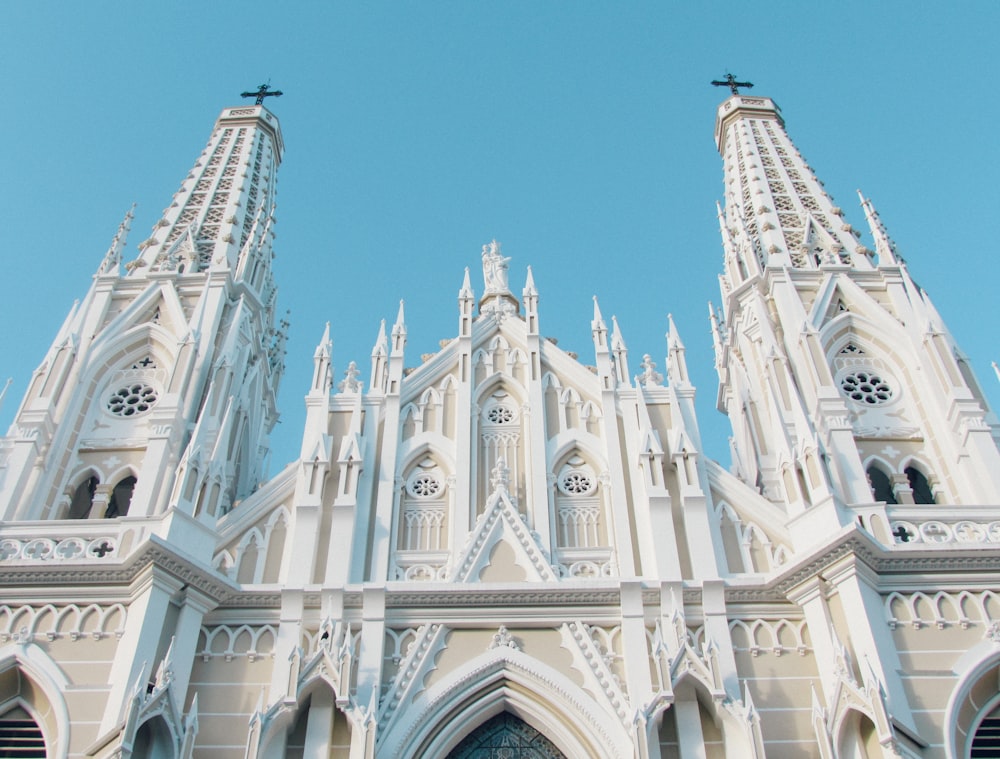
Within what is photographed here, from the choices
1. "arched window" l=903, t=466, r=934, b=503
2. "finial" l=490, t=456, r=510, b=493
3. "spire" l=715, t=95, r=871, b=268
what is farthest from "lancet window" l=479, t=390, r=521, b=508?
"spire" l=715, t=95, r=871, b=268

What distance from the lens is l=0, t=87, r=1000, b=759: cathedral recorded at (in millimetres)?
12742

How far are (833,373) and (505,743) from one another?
9.05 meters

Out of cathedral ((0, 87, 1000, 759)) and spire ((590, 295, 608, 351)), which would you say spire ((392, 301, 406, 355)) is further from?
spire ((590, 295, 608, 351))

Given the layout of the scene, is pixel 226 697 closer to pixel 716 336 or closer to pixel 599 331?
pixel 599 331

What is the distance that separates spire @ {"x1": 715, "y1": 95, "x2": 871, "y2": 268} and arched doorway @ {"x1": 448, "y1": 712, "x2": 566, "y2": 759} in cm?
1092

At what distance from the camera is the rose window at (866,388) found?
1816cm

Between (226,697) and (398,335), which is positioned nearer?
(226,697)

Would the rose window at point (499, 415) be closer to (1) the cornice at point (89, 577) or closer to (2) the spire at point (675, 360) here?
(2) the spire at point (675, 360)

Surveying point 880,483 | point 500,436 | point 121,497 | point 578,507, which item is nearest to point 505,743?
point 578,507

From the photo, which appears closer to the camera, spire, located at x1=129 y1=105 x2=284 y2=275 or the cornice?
the cornice

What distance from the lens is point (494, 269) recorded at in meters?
20.0

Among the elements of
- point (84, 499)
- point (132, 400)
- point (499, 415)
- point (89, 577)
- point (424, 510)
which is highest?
point (132, 400)

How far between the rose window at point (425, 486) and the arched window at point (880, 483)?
6947mm

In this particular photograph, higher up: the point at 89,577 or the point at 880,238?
the point at 880,238
